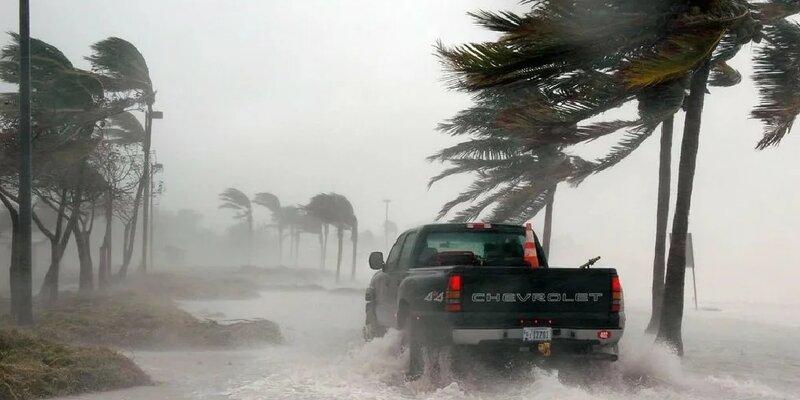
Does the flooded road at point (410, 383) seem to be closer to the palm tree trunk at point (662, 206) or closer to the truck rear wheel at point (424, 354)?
the truck rear wheel at point (424, 354)

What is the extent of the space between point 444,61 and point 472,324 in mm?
3731

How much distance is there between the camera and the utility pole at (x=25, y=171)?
13.4m

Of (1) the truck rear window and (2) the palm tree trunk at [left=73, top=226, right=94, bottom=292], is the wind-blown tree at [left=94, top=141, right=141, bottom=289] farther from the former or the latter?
(1) the truck rear window

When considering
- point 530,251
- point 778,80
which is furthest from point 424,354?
point 778,80

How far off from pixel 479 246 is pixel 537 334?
2.48 metres

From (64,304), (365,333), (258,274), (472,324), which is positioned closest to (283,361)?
(365,333)

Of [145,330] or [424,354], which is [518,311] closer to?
[424,354]

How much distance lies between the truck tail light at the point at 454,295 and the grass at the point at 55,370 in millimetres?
3775

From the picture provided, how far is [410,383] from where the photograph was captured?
8445 millimetres

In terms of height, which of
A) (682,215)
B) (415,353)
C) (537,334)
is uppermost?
(682,215)

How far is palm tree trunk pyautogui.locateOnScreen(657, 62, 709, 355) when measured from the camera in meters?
12.1

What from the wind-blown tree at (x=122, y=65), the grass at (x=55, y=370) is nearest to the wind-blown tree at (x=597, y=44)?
the grass at (x=55, y=370)

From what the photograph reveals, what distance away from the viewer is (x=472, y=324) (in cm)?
789

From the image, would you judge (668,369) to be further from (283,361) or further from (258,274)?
(258,274)
